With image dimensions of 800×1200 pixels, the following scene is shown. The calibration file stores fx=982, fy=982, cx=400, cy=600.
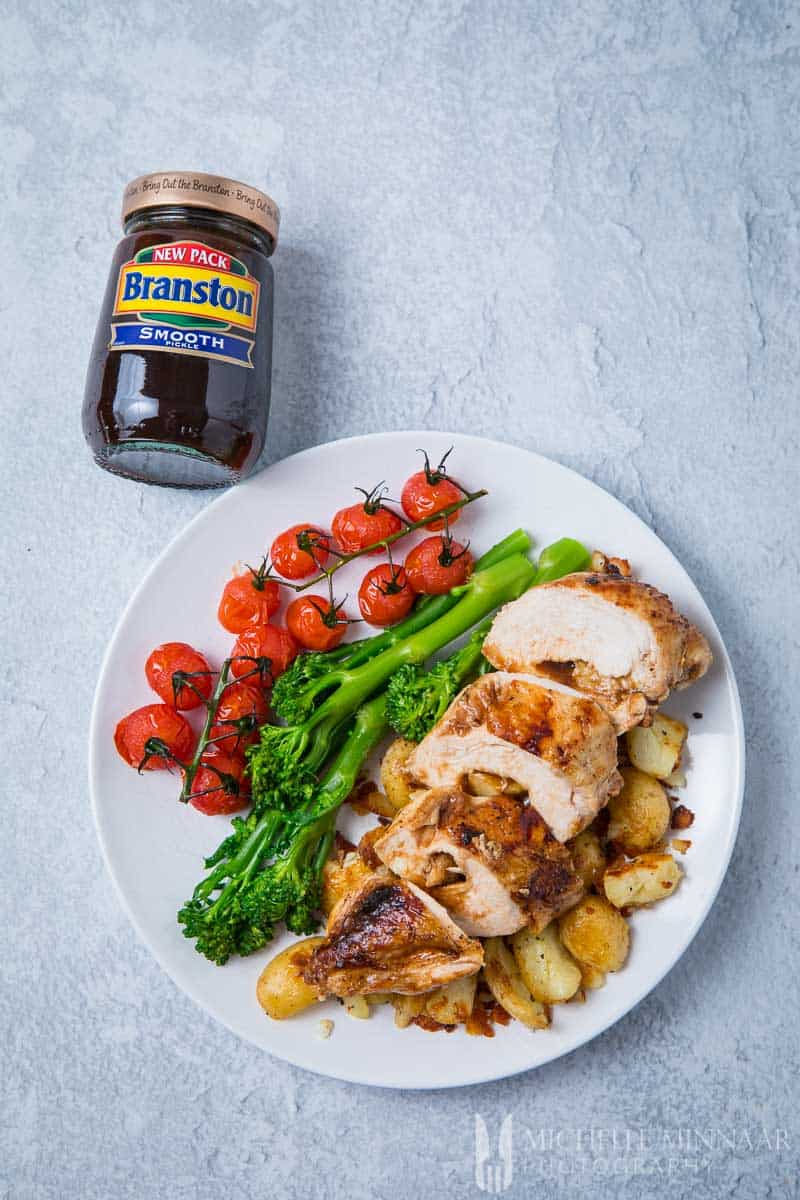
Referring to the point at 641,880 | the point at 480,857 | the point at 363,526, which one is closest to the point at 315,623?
the point at 363,526

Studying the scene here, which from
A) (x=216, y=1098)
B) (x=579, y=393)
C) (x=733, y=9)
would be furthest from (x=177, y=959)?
(x=733, y=9)

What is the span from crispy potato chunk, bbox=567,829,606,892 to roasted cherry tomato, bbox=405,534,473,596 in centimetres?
83

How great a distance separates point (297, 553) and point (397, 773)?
2.40 ft

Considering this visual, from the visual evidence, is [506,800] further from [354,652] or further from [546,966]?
[354,652]

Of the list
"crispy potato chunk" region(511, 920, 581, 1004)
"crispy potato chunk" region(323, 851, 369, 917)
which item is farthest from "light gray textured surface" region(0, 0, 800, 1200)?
"crispy potato chunk" region(323, 851, 369, 917)

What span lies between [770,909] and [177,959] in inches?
73.2

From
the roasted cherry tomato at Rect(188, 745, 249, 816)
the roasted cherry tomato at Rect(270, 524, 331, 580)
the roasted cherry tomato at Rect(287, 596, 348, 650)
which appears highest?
the roasted cherry tomato at Rect(270, 524, 331, 580)

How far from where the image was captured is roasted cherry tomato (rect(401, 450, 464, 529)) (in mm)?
2963

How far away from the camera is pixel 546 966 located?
278cm

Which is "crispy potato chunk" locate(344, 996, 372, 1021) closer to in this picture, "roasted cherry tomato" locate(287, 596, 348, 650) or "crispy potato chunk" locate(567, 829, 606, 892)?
"crispy potato chunk" locate(567, 829, 606, 892)

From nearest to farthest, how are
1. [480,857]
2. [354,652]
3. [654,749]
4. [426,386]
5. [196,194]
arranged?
1. [480,857]
2. [196,194]
3. [654,749]
4. [354,652]
5. [426,386]

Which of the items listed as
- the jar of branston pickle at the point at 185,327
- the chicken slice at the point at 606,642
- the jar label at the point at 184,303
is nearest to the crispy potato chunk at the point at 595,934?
the chicken slice at the point at 606,642

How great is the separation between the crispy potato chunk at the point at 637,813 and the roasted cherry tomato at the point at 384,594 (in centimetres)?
83

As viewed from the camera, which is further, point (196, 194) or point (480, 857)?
point (196, 194)
